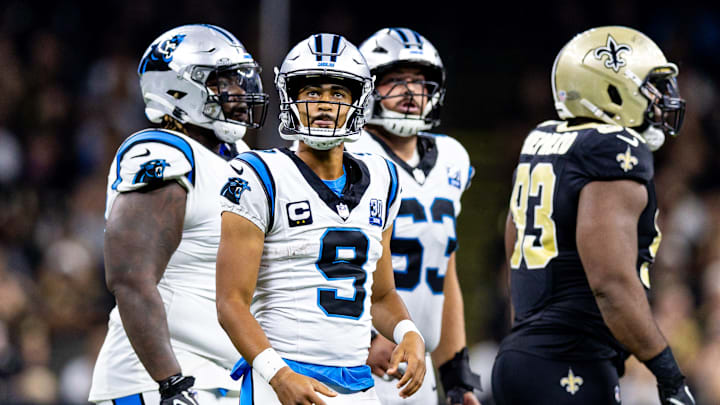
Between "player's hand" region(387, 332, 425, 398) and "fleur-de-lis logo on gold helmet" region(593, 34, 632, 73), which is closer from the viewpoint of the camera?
A: "player's hand" region(387, 332, 425, 398)

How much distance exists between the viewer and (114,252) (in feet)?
12.3

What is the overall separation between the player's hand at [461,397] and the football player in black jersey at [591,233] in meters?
0.25

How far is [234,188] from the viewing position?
131 inches

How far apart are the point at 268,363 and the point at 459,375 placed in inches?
67.9

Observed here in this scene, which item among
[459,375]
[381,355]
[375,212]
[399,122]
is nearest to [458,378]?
[459,375]

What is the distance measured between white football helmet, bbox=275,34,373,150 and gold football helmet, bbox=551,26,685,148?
1.20m

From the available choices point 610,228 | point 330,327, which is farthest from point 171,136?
point 610,228

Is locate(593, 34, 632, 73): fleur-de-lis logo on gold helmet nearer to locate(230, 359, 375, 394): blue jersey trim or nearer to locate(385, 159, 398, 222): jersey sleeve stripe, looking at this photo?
locate(385, 159, 398, 222): jersey sleeve stripe

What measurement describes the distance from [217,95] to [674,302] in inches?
227

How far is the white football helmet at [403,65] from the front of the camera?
15.4ft

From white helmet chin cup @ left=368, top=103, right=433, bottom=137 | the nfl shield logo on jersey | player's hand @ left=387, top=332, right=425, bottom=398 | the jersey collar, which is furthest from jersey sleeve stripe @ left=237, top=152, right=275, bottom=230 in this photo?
white helmet chin cup @ left=368, top=103, right=433, bottom=137

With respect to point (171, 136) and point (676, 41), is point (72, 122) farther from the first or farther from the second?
point (171, 136)

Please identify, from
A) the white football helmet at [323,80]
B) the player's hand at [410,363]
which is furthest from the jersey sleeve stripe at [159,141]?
the player's hand at [410,363]

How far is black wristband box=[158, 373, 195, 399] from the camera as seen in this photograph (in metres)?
3.61
